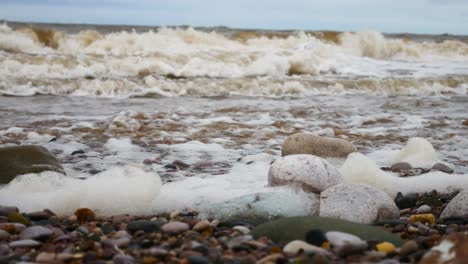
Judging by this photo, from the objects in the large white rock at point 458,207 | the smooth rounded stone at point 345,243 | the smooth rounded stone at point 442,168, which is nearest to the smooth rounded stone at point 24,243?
the smooth rounded stone at point 345,243

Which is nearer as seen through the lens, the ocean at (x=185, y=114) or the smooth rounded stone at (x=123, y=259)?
the smooth rounded stone at (x=123, y=259)

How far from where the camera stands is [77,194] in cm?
322

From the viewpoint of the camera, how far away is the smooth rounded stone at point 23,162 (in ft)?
12.4

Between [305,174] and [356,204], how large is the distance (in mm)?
441

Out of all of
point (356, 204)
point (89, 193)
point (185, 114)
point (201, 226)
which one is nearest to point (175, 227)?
point (201, 226)

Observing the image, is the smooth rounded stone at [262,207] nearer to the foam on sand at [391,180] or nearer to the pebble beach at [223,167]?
the pebble beach at [223,167]

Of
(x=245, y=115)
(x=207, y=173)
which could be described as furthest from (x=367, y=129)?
(x=207, y=173)

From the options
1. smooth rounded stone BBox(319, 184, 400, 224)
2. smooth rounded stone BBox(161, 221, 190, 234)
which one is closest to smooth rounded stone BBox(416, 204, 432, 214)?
smooth rounded stone BBox(319, 184, 400, 224)

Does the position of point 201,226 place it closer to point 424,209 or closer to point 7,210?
point 7,210

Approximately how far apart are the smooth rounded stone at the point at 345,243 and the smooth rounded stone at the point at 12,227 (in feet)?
4.60

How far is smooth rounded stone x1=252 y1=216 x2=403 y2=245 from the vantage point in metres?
2.39

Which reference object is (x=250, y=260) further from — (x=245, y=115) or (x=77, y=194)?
(x=245, y=115)

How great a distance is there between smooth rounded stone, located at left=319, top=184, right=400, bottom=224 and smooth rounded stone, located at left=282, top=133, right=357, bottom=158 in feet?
5.41

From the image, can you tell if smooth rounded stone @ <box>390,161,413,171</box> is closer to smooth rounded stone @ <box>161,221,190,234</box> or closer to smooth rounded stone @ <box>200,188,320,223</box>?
smooth rounded stone @ <box>200,188,320,223</box>
